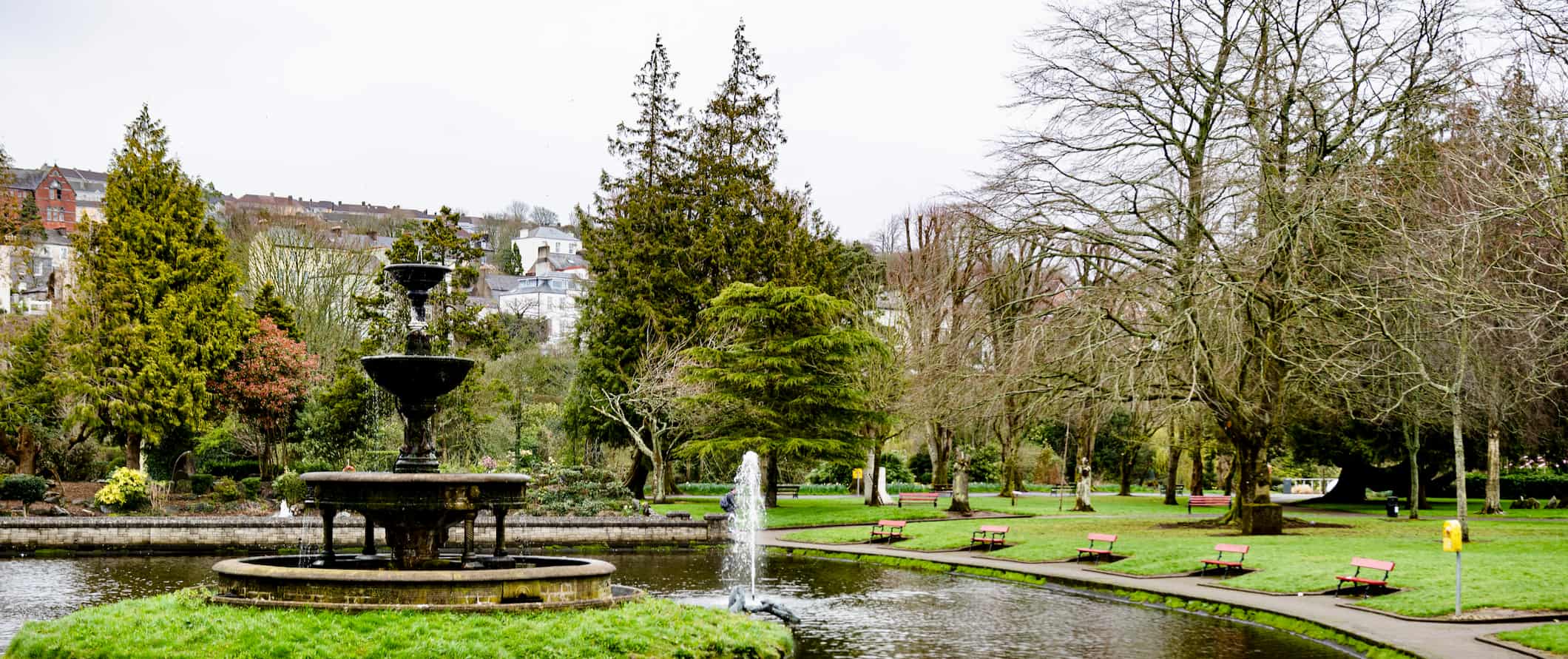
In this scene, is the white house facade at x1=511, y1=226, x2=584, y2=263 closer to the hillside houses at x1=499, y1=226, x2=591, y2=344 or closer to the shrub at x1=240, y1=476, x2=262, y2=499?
the hillside houses at x1=499, y1=226, x2=591, y2=344

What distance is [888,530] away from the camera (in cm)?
3434

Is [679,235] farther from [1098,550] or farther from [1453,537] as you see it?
[1453,537]

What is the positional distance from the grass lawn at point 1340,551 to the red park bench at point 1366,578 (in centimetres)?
31

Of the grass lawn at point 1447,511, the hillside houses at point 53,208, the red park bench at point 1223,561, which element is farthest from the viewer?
the hillside houses at point 53,208

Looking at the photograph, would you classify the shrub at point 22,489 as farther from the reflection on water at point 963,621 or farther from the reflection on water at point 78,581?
the reflection on water at point 963,621

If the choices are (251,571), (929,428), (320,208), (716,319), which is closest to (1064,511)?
(929,428)

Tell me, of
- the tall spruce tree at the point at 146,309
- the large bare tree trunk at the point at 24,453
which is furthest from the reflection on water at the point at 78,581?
the large bare tree trunk at the point at 24,453

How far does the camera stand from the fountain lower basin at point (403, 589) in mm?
13953

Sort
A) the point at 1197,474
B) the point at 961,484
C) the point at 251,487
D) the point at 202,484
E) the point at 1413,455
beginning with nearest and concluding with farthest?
the point at 251,487
the point at 202,484
the point at 961,484
the point at 1413,455
the point at 1197,474

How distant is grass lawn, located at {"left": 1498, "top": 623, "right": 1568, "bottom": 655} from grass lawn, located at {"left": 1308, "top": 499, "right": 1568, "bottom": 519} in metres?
26.7

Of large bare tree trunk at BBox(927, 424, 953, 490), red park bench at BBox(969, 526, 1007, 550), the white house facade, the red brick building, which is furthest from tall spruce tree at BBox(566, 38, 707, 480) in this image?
the white house facade

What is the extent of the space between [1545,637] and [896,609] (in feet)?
28.9

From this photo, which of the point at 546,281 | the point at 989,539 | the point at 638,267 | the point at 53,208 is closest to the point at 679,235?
the point at 638,267

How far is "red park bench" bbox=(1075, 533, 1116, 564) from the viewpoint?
2617cm
